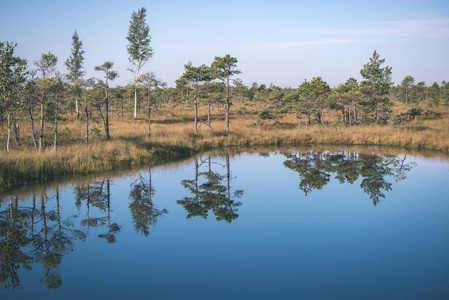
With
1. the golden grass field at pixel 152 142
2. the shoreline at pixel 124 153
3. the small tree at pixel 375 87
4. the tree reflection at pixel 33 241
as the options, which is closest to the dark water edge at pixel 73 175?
the shoreline at pixel 124 153

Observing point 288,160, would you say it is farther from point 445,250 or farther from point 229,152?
point 445,250

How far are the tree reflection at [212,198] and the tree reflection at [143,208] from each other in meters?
1.09

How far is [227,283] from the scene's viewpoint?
5973mm

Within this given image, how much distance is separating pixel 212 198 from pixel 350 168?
9.25 m

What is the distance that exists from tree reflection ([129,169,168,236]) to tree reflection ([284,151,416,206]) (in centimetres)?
637

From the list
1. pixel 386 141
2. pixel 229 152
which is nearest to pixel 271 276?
pixel 229 152

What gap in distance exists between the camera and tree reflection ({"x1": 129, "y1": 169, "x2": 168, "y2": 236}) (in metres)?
9.20

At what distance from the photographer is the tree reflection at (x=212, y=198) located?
10.1 meters

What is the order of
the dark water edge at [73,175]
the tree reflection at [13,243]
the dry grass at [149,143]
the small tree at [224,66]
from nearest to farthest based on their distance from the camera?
1. the tree reflection at [13,243]
2. the dark water edge at [73,175]
3. the dry grass at [149,143]
4. the small tree at [224,66]

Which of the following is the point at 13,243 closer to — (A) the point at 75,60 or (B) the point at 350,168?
(B) the point at 350,168

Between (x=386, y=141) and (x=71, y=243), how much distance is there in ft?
89.1

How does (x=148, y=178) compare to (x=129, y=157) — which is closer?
(x=148, y=178)

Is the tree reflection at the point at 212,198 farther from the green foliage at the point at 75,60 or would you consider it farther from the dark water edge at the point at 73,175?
the green foliage at the point at 75,60

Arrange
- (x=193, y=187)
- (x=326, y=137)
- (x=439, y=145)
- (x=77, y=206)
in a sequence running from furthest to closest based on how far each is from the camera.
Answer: (x=326, y=137)
(x=439, y=145)
(x=193, y=187)
(x=77, y=206)
